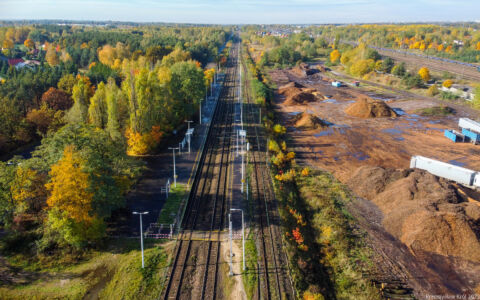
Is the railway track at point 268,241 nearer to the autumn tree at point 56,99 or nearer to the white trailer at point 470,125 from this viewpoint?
the autumn tree at point 56,99

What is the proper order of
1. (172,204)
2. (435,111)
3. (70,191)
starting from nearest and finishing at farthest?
(70,191), (172,204), (435,111)

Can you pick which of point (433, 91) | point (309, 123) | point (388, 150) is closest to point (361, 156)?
point (388, 150)

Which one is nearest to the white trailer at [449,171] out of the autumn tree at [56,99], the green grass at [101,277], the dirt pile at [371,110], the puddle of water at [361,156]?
the puddle of water at [361,156]

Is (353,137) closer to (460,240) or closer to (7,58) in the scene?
(460,240)

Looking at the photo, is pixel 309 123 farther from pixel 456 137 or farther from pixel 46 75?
pixel 46 75

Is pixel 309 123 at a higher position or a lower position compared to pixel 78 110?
lower

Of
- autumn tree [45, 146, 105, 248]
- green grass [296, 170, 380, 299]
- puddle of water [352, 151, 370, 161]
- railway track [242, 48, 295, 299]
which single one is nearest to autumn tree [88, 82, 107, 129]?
autumn tree [45, 146, 105, 248]

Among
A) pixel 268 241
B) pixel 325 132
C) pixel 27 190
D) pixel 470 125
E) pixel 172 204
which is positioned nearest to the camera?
pixel 27 190
